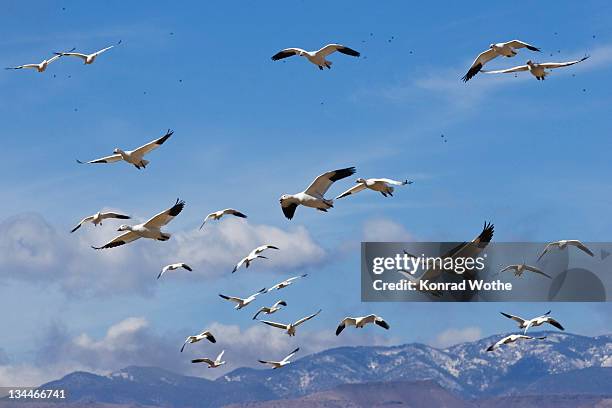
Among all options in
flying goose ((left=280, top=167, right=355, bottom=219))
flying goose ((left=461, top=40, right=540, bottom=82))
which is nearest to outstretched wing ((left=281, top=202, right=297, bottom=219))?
flying goose ((left=280, top=167, right=355, bottom=219))

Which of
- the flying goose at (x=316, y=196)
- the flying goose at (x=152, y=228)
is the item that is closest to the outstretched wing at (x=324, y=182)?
the flying goose at (x=316, y=196)

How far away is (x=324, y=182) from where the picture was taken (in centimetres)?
6438

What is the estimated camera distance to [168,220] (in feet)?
210

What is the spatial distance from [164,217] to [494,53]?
2197 cm

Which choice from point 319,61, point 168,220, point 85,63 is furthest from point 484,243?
point 85,63

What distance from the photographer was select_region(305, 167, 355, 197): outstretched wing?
210 ft

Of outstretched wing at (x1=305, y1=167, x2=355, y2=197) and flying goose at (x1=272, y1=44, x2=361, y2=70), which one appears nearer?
outstretched wing at (x1=305, y1=167, x2=355, y2=197)

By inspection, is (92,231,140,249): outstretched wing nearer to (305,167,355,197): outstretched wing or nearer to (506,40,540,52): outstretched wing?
(305,167,355,197): outstretched wing

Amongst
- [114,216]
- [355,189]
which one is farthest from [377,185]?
[114,216]

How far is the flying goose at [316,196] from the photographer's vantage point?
64000mm

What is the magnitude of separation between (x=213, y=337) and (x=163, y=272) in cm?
698

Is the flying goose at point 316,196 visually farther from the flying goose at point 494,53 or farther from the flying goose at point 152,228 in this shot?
the flying goose at point 494,53

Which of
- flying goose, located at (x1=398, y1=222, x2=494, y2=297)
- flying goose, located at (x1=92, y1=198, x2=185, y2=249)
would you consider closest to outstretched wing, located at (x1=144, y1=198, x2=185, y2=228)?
flying goose, located at (x1=92, y1=198, x2=185, y2=249)

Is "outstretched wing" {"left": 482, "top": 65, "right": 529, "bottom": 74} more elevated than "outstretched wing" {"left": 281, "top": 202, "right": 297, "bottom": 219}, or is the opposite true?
"outstretched wing" {"left": 482, "top": 65, "right": 529, "bottom": 74}
